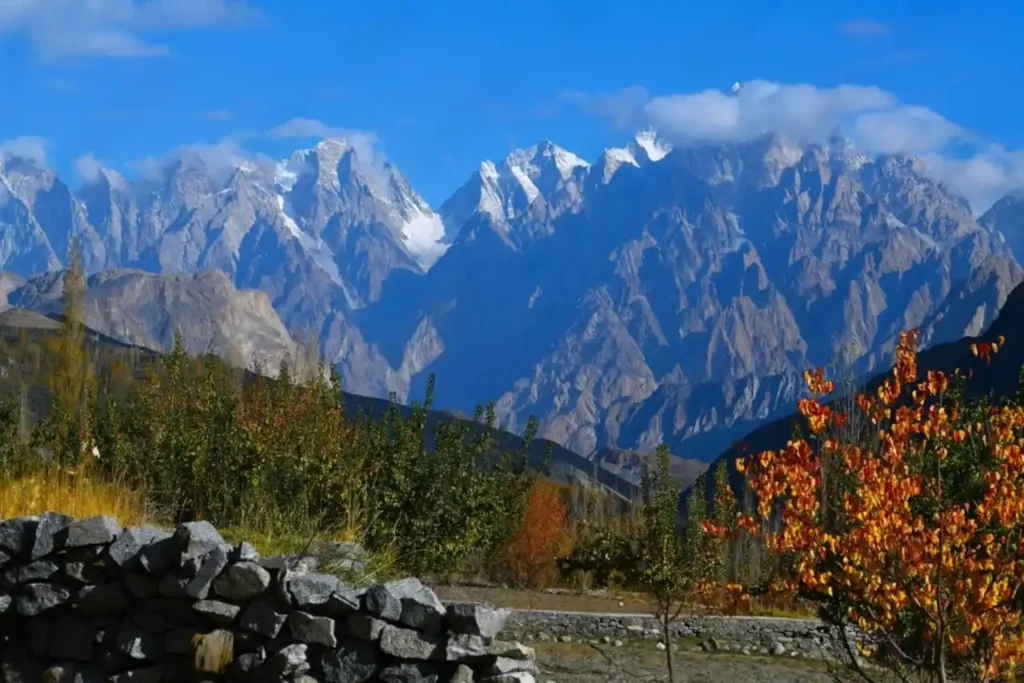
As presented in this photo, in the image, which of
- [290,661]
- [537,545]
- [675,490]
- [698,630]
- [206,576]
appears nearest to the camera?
[290,661]

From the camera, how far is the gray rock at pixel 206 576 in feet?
31.3

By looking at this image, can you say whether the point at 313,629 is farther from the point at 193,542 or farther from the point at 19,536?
the point at 19,536

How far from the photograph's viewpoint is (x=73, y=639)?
33.5 feet

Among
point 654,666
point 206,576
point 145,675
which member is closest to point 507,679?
point 206,576

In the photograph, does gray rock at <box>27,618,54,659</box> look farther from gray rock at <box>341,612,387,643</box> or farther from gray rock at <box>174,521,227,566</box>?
gray rock at <box>341,612,387,643</box>

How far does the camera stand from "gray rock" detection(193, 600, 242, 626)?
9.52m

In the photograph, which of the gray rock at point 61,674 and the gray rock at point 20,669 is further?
the gray rock at point 20,669

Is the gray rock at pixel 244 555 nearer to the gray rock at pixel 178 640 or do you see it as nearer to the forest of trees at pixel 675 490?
the gray rock at pixel 178 640

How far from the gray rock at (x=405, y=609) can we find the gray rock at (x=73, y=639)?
8.20 ft

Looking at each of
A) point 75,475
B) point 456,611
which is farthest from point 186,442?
point 456,611

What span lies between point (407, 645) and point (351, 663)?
466mm

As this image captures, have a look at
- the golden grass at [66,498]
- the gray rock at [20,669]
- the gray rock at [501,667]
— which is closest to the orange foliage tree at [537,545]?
the golden grass at [66,498]

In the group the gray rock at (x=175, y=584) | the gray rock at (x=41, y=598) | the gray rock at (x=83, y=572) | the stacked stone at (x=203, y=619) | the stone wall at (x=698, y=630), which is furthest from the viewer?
the stone wall at (x=698, y=630)

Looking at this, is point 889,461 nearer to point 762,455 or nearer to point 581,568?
point 762,455
